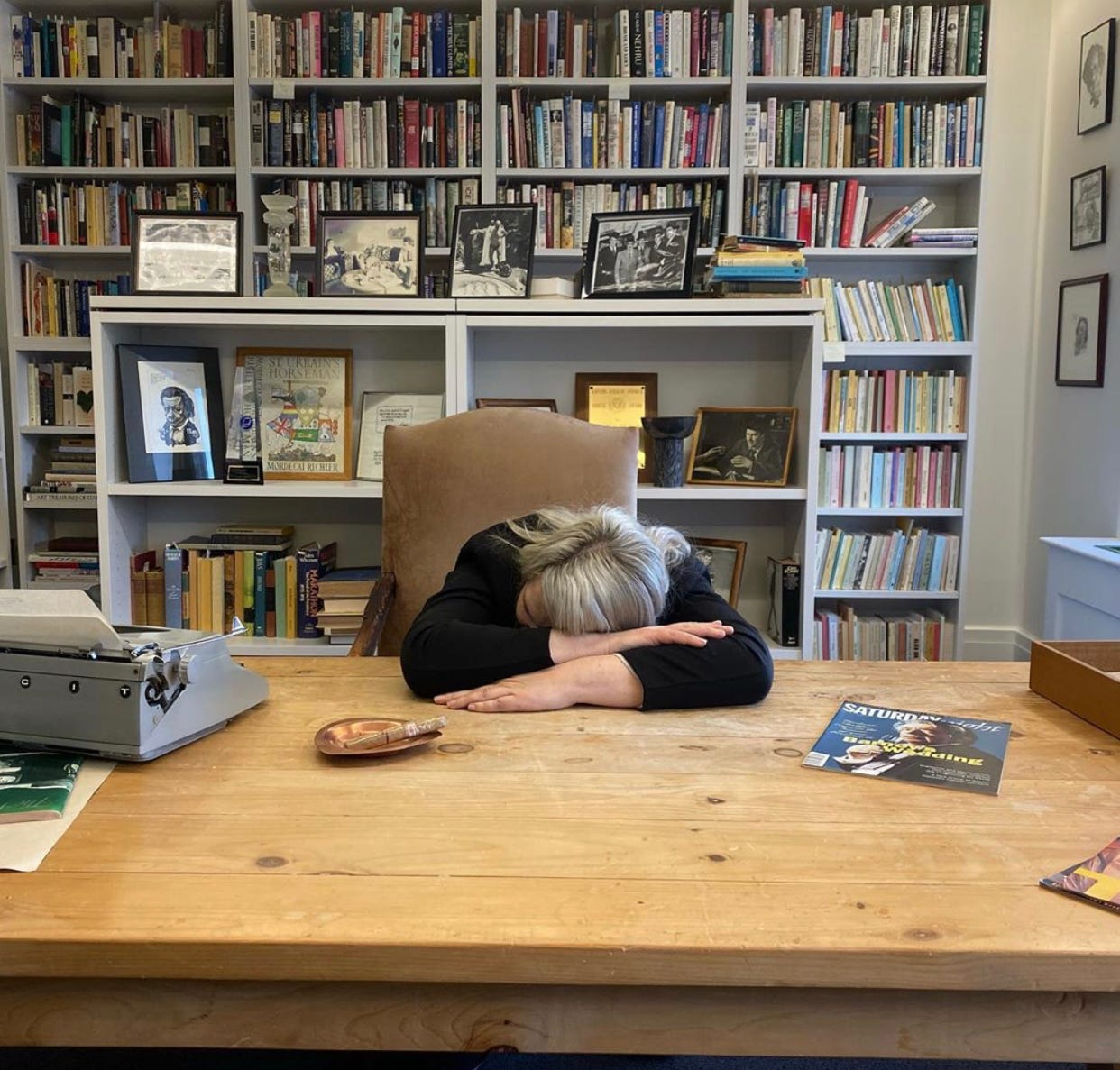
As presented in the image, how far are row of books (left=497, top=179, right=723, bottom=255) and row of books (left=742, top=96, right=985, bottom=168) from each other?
202 mm

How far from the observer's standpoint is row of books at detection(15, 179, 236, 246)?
3.67 metres

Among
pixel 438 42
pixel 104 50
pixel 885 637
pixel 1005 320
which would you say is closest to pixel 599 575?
pixel 885 637

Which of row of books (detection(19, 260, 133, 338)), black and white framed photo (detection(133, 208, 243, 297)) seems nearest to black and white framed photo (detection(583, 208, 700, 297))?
black and white framed photo (detection(133, 208, 243, 297))

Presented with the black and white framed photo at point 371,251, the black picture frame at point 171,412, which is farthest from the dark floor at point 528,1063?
the black and white framed photo at point 371,251

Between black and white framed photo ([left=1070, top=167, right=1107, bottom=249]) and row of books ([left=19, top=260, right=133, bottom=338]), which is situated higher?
black and white framed photo ([left=1070, top=167, right=1107, bottom=249])

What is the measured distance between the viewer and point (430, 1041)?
2.59 ft

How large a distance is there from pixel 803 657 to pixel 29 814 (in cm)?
200

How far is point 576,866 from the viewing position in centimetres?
86

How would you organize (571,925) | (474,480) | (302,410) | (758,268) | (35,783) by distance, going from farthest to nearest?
(302,410) → (758,268) → (474,480) → (35,783) → (571,925)

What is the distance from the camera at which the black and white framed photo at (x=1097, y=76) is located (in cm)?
326

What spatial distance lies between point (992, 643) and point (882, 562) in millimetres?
820

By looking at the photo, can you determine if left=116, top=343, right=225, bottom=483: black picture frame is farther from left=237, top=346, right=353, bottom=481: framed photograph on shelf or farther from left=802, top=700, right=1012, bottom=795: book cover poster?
left=802, top=700, right=1012, bottom=795: book cover poster

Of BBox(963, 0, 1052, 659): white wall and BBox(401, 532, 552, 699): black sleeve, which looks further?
BBox(963, 0, 1052, 659): white wall

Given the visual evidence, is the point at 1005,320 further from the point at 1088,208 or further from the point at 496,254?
the point at 496,254
